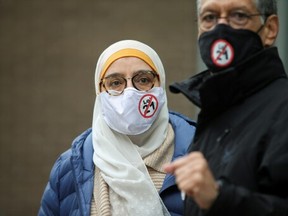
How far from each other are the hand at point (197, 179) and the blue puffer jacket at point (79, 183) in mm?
1383

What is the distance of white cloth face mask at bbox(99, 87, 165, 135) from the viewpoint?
3.74m

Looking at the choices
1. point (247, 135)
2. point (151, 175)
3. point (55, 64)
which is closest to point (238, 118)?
point (247, 135)

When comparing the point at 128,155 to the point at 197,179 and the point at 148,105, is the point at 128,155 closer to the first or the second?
the point at 148,105

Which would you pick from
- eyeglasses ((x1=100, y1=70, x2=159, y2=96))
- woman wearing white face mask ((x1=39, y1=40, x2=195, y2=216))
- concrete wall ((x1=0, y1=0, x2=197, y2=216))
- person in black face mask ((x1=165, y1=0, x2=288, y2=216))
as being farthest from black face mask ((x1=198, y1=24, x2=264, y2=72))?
concrete wall ((x1=0, y1=0, x2=197, y2=216))

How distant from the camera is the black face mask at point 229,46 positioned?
2426 millimetres

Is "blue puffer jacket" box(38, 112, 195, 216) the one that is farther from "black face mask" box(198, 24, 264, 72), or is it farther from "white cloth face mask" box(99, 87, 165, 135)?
"black face mask" box(198, 24, 264, 72)

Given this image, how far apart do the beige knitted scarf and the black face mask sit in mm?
1317

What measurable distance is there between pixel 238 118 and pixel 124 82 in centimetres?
149

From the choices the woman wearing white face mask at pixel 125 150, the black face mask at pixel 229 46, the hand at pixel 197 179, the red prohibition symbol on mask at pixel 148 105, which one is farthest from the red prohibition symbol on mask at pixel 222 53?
the red prohibition symbol on mask at pixel 148 105

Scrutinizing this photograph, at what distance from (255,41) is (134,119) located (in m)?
1.38

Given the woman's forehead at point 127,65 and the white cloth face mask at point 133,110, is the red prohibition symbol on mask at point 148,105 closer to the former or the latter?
the white cloth face mask at point 133,110

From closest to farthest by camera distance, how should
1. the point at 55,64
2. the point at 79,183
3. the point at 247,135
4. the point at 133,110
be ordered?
the point at 247,135 → the point at 79,183 → the point at 133,110 → the point at 55,64

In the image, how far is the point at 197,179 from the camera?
2115 mm

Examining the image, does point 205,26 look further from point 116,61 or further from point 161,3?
point 161,3
